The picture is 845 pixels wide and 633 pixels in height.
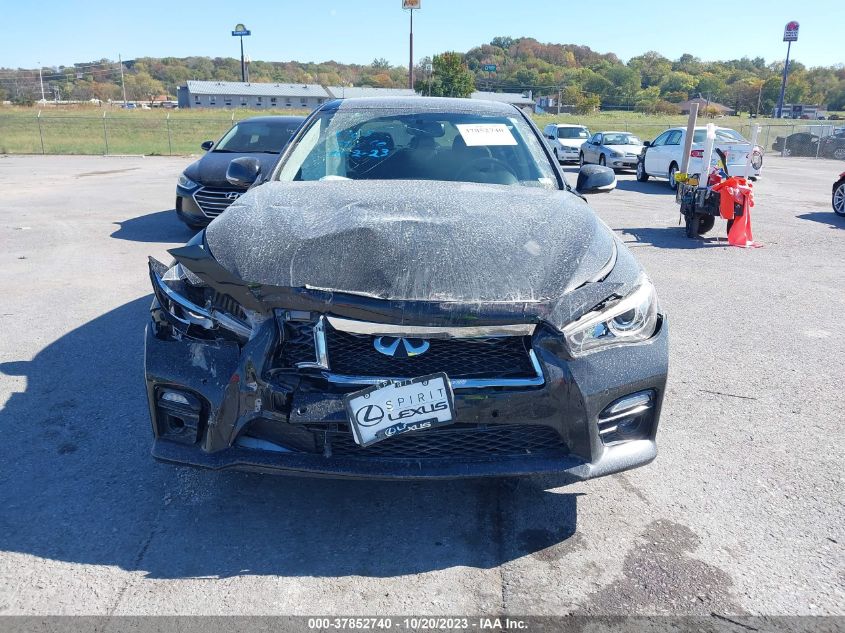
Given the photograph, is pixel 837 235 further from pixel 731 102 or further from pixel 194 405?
pixel 731 102

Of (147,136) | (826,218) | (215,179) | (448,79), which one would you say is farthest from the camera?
(448,79)

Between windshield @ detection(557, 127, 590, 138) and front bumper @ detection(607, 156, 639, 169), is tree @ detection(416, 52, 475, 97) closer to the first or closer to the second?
windshield @ detection(557, 127, 590, 138)

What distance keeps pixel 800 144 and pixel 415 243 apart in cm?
3562

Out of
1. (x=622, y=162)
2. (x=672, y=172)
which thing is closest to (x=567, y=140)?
(x=622, y=162)

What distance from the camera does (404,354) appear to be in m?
2.40

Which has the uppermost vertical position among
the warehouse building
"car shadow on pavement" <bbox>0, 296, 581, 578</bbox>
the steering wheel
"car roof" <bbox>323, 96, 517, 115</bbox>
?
the warehouse building

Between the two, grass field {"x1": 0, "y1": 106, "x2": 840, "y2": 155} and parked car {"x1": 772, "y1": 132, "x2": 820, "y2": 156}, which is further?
parked car {"x1": 772, "y1": 132, "x2": 820, "y2": 156}

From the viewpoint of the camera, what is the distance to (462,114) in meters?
4.46

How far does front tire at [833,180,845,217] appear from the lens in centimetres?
1173

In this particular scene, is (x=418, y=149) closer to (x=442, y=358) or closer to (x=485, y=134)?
(x=485, y=134)

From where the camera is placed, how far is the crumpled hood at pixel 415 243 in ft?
8.18

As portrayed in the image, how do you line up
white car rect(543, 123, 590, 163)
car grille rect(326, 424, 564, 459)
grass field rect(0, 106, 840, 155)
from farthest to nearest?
1. grass field rect(0, 106, 840, 155)
2. white car rect(543, 123, 590, 163)
3. car grille rect(326, 424, 564, 459)

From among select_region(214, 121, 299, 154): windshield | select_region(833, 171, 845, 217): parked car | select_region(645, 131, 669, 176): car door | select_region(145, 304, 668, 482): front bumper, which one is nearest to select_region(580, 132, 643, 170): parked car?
select_region(645, 131, 669, 176): car door

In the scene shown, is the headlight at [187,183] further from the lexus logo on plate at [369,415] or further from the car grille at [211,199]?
the lexus logo on plate at [369,415]
